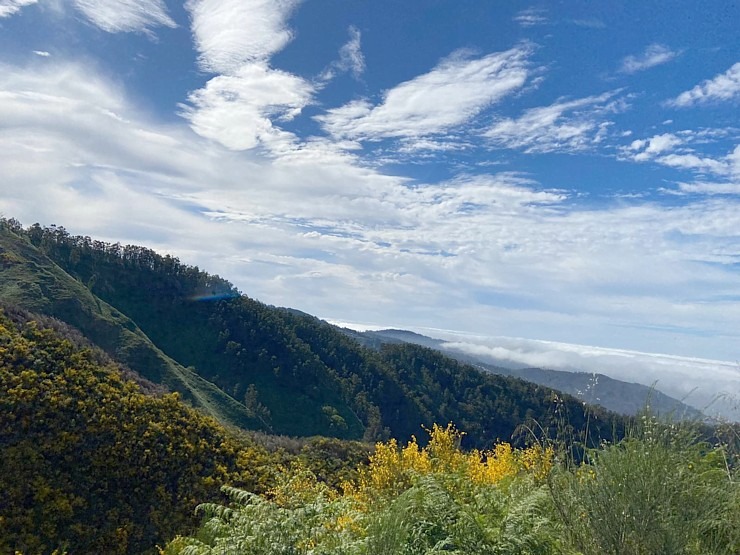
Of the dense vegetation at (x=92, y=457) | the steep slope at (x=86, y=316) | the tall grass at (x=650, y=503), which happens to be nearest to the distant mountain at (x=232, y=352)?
the steep slope at (x=86, y=316)

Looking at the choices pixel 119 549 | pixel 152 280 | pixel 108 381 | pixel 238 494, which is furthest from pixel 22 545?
pixel 152 280

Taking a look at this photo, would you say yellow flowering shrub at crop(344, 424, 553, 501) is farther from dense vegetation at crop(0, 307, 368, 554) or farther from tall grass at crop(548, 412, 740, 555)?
tall grass at crop(548, 412, 740, 555)

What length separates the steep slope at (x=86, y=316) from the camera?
40969mm

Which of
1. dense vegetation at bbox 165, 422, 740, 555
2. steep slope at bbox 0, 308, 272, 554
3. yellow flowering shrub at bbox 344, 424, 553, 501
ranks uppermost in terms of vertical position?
dense vegetation at bbox 165, 422, 740, 555

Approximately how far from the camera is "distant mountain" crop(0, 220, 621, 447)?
45.5 m

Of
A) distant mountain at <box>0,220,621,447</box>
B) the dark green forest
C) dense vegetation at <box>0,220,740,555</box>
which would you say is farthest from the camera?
distant mountain at <box>0,220,621,447</box>

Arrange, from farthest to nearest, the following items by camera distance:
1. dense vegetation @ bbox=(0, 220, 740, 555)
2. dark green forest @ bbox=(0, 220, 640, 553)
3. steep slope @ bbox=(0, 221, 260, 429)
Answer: steep slope @ bbox=(0, 221, 260, 429) → dark green forest @ bbox=(0, 220, 640, 553) → dense vegetation @ bbox=(0, 220, 740, 555)

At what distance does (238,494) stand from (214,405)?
43.9 metres

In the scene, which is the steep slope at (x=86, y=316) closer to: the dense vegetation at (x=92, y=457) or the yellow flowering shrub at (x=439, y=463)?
the dense vegetation at (x=92, y=457)

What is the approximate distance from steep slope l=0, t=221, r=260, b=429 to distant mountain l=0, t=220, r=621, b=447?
0.13 m

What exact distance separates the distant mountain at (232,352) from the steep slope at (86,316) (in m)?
0.13

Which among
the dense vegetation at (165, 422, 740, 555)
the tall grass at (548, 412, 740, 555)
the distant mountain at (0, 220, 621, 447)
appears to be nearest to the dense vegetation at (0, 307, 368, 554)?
the dense vegetation at (165, 422, 740, 555)

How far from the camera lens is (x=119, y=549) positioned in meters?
15.3

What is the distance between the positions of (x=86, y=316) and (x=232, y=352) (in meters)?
24.6
